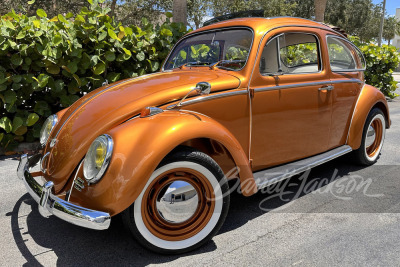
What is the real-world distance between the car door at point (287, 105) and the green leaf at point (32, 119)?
11.2ft

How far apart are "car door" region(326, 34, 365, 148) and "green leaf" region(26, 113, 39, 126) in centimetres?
393

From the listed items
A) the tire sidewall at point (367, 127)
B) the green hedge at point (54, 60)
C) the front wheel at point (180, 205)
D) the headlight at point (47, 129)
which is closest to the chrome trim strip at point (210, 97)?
the front wheel at point (180, 205)

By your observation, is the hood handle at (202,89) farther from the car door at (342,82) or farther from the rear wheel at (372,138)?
the rear wheel at (372,138)

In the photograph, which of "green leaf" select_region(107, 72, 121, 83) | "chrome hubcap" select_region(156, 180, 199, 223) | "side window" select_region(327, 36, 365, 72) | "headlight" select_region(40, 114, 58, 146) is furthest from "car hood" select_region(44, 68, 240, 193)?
"green leaf" select_region(107, 72, 121, 83)

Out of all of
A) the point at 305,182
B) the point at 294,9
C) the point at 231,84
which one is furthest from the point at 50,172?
the point at 294,9

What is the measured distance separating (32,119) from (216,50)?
3018mm

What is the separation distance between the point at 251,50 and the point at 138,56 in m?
2.81

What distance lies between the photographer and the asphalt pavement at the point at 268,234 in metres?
2.37

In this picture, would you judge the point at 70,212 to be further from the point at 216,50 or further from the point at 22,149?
the point at 22,149

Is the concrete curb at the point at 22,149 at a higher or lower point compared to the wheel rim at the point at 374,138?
lower

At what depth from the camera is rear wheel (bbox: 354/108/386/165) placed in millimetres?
4148

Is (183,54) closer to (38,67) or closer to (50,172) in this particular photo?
(50,172)

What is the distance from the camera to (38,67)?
189 inches

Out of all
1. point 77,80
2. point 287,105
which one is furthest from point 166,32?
point 287,105
